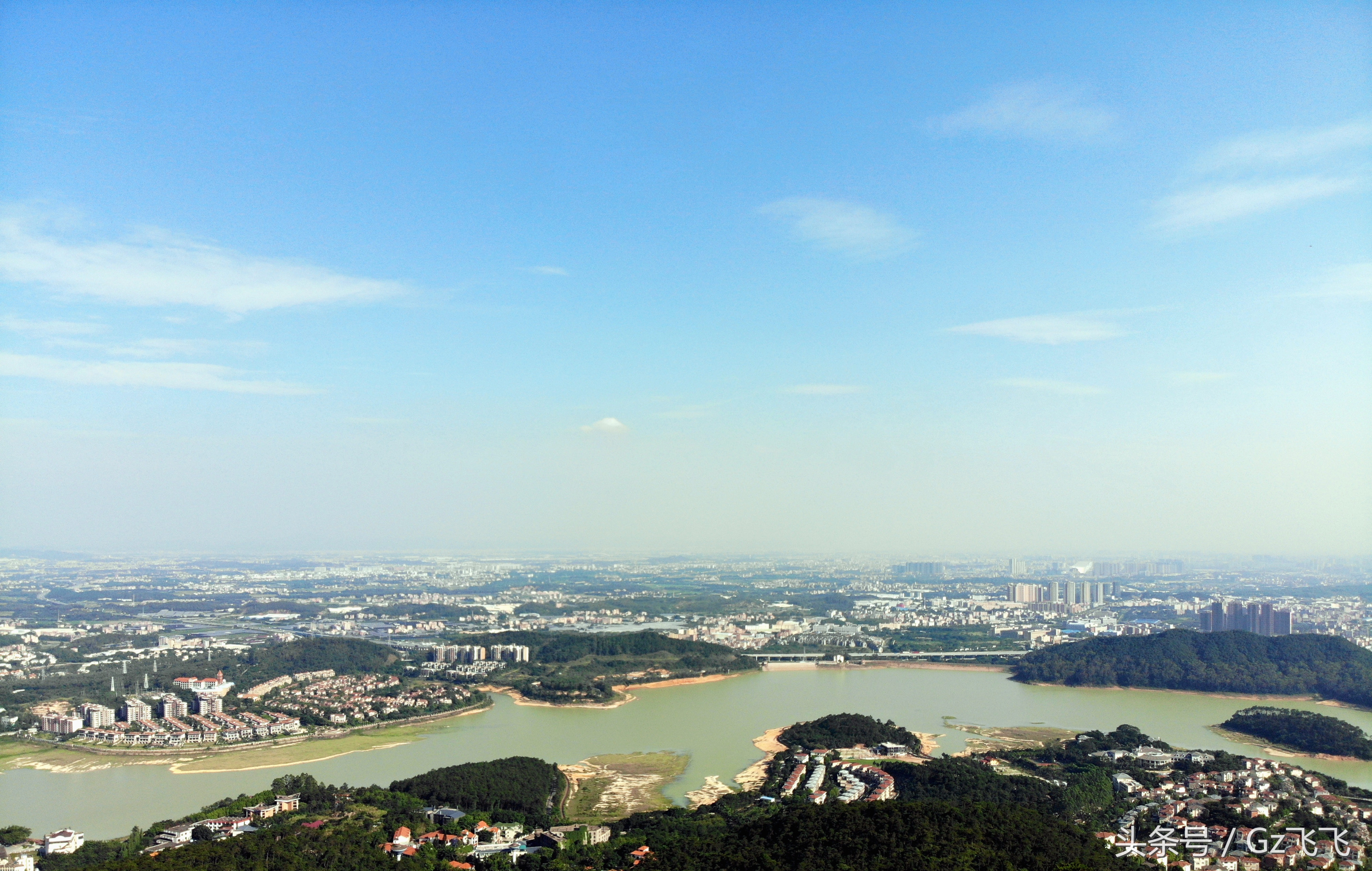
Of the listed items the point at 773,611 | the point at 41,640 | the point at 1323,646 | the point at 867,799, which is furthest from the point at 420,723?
the point at 773,611

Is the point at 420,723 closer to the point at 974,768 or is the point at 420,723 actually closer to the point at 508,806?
the point at 508,806

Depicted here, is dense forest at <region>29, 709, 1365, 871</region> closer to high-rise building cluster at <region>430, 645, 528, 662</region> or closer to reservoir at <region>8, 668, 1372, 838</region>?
reservoir at <region>8, 668, 1372, 838</region>

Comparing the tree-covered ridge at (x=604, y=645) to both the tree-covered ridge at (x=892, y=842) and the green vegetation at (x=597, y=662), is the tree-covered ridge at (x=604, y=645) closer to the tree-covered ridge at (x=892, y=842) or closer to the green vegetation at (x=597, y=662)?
the green vegetation at (x=597, y=662)

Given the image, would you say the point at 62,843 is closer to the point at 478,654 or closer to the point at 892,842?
the point at 892,842

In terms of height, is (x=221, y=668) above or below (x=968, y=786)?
below

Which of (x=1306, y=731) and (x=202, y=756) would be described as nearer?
(x=202, y=756)

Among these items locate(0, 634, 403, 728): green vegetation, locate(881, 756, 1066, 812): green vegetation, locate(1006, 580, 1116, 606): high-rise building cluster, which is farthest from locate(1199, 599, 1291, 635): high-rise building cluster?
locate(0, 634, 403, 728): green vegetation

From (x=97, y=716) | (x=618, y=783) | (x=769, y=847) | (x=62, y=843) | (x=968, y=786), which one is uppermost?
(x=769, y=847)

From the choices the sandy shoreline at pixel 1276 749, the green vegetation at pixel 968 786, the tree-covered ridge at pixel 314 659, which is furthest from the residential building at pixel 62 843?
the sandy shoreline at pixel 1276 749

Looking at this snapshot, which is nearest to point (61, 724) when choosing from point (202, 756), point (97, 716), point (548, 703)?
point (97, 716)
